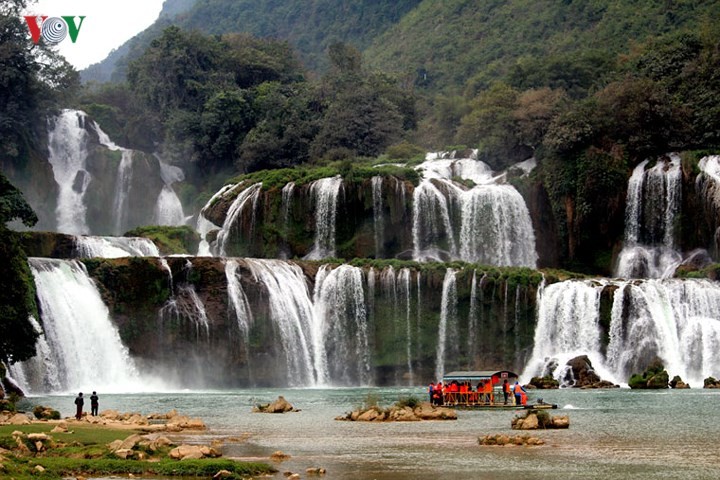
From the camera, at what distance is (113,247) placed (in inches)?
2749

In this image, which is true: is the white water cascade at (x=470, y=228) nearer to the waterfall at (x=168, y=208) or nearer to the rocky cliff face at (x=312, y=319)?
the rocky cliff face at (x=312, y=319)

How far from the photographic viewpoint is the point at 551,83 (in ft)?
313

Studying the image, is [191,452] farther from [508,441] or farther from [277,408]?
[277,408]

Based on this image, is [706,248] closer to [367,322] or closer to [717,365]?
[717,365]

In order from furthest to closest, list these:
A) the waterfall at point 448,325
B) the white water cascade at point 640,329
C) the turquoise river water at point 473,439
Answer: the waterfall at point 448,325, the white water cascade at point 640,329, the turquoise river water at point 473,439

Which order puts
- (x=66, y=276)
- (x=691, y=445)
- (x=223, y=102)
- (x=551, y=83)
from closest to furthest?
(x=691, y=445) → (x=66, y=276) → (x=551, y=83) → (x=223, y=102)

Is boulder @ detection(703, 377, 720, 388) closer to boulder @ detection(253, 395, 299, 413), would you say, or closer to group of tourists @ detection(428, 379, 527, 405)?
group of tourists @ detection(428, 379, 527, 405)

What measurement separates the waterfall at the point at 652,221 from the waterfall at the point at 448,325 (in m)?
12.2

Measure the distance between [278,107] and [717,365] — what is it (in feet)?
165

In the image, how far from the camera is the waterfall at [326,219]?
250 feet

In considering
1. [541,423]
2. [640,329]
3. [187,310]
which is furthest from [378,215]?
[541,423]

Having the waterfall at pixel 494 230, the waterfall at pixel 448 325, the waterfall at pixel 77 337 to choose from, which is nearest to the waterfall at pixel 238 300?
the waterfall at pixel 77 337

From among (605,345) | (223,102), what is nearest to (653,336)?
(605,345)

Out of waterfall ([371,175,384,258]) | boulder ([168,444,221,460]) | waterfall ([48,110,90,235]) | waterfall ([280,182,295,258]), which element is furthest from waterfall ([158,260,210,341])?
waterfall ([48,110,90,235])
